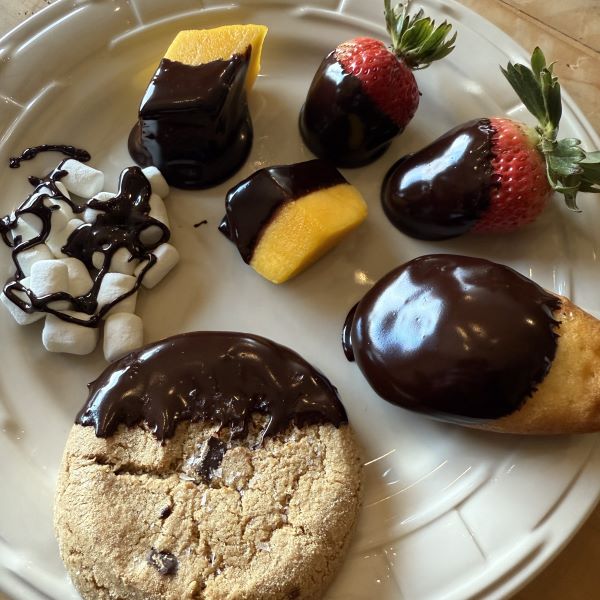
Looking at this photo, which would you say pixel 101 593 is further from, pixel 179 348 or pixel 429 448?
pixel 429 448

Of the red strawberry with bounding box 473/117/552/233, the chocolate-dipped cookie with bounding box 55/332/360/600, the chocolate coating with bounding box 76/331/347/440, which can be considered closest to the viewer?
the chocolate-dipped cookie with bounding box 55/332/360/600

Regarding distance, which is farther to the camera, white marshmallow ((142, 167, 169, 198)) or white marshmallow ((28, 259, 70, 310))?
white marshmallow ((142, 167, 169, 198))

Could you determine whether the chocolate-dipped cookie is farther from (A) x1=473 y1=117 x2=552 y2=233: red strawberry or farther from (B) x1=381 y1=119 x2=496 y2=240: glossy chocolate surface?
(A) x1=473 y1=117 x2=552 y2=233: red strawberry

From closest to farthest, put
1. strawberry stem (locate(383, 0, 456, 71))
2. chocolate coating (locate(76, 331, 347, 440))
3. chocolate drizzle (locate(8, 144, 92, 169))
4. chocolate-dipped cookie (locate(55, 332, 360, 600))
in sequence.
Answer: chocolate-dipped cookie (locate(55, 332, 360, 600)), chocolate coating (locate(76, 331, 347, 440)), strawberry stem (locate(383, 0, 456, 71)), chocolate drizzle (locate(8, 144, 92, 169))

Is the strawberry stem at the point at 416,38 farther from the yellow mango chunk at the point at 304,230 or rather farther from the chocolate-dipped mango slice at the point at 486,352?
the chocolate-dipped mango slice at the point at 486,352

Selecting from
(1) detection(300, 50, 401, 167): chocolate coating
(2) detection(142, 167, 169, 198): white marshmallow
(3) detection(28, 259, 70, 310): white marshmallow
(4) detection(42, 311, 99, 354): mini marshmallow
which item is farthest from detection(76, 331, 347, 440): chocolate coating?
(1) detection(300, 50, 401, 167): chocolate coating

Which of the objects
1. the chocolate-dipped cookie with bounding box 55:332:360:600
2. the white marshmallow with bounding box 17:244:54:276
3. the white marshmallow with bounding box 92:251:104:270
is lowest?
the chocolate-dipped cookie with bounding box 55:332:360:600

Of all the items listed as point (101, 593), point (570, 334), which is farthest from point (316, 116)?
point (101, 593)
